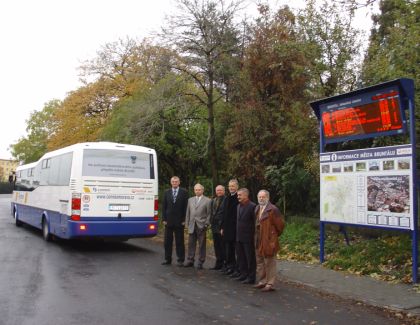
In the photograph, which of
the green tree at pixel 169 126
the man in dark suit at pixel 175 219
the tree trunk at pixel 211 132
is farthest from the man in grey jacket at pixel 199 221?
the green tree at pixel 169 126

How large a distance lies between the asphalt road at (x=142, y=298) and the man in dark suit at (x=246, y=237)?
327mm

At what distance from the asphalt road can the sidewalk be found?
36 centimetres

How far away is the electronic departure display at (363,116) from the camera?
959cm

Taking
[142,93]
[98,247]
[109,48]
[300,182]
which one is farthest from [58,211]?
[109,48]

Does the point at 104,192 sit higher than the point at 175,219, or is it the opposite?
the point at 104,192

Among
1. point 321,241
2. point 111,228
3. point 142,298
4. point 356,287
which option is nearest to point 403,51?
point 321,241

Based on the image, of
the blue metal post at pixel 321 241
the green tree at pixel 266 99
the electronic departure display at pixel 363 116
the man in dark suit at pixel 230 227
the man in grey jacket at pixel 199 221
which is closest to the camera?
the electronic departure display at pixel 363 116

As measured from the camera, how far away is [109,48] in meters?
35.2

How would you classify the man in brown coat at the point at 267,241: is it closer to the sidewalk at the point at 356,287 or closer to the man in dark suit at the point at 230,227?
the sidewalk at the point at 356,287

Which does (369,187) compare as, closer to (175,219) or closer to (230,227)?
(230,227)

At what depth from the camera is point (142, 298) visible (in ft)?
25.4

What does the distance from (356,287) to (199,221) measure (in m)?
3.83

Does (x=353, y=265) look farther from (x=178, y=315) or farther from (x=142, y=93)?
(x=142, y=93)

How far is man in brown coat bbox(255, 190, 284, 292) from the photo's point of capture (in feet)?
28.4
